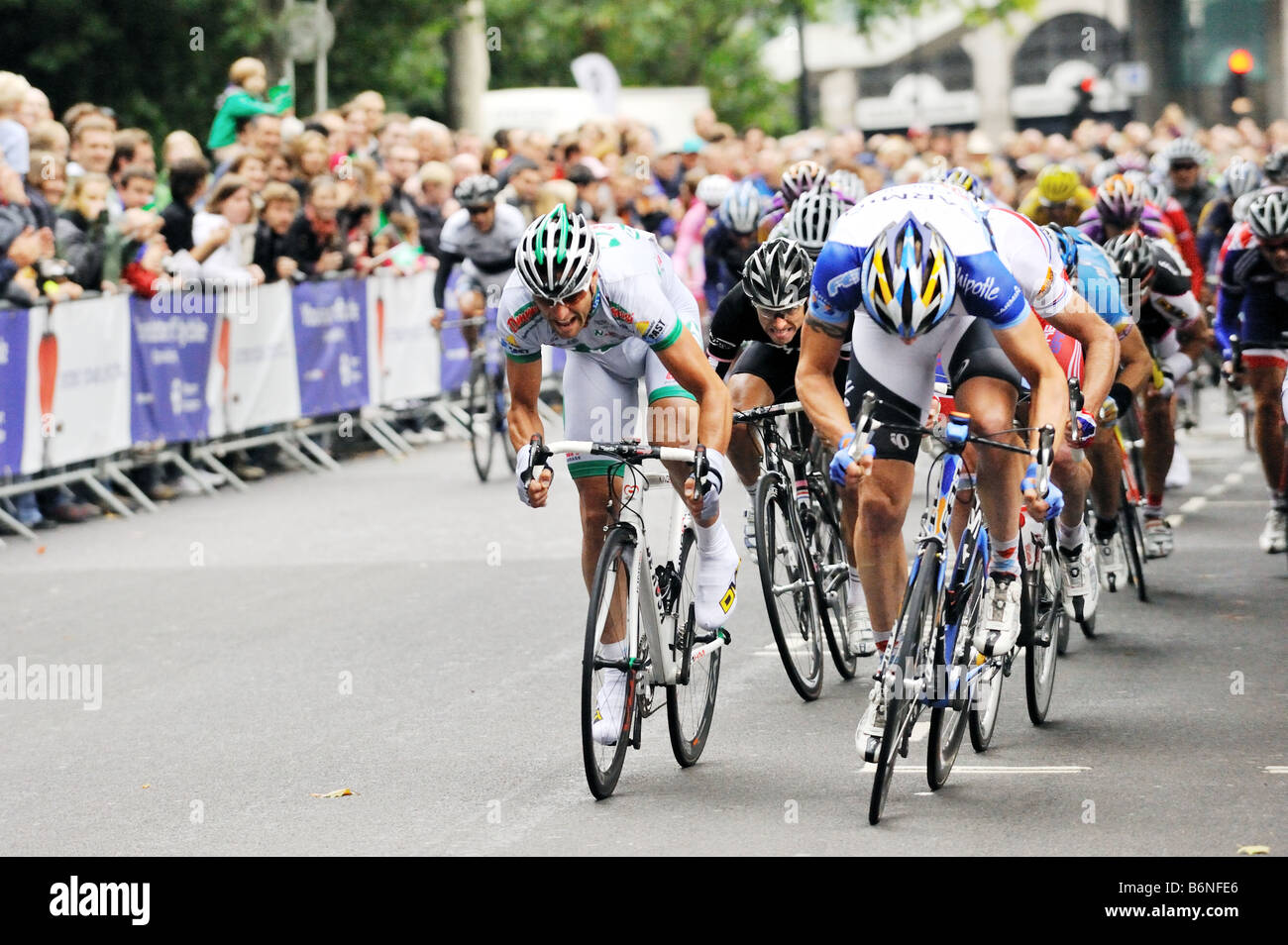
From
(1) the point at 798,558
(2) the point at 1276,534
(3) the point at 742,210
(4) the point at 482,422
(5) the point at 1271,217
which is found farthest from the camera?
(4) the point at 482,422

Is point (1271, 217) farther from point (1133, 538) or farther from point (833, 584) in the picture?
point (833, 584)

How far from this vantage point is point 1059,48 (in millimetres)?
65438

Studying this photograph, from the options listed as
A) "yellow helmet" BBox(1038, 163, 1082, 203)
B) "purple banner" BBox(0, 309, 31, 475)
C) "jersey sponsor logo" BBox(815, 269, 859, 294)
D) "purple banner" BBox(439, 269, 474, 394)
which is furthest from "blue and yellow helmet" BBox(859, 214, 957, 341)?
"purple banner" BBox(439, 269, 474, 394)

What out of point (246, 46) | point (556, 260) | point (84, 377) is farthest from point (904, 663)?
point (246, 46)

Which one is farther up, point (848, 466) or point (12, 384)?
point (12, 384)

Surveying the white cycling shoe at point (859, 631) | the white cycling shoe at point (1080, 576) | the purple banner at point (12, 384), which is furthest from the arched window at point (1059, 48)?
the white cycling shoe at point (859, 631)

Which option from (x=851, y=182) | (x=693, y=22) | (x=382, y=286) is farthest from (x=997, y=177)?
(x=693, y=22)

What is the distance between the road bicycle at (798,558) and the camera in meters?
8.29

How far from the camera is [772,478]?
8430mm

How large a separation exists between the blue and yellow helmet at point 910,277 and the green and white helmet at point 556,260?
84cm

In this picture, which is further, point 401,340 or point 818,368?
point 401,340

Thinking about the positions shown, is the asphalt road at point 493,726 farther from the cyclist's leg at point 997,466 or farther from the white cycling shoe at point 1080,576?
the cyclist's leg at point 997,466

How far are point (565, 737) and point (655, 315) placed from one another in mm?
1723

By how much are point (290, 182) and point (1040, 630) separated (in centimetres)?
1061
